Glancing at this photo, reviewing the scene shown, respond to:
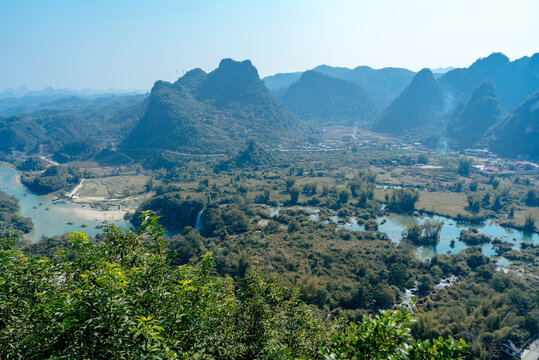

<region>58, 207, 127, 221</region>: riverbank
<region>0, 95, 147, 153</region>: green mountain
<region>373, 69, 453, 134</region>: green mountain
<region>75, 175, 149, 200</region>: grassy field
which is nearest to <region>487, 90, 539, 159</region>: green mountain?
<region>373, 69, 453, 134</region>: green mountain

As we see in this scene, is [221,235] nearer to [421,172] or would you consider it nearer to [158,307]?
[158,307]

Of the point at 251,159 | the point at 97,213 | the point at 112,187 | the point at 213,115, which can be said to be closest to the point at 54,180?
the point at 112,187

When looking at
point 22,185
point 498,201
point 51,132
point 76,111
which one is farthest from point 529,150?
point 76,111

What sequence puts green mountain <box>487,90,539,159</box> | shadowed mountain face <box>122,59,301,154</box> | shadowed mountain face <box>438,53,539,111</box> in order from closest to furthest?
green mountain <box>487,90,539,159</box>, shadowed mountain face <box>122,59,301,154</box>, shadowed mountain face <box>438,53,539,111</box>

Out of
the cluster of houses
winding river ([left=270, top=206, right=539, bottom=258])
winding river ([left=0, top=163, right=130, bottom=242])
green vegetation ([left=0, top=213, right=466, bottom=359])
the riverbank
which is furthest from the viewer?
the cluster of houses

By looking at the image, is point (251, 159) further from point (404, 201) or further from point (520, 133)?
point (520, 133)

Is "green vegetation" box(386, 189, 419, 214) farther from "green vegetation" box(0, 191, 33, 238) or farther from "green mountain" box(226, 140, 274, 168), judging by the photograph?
"green vegetation" box(0, 191, 33, 238)
